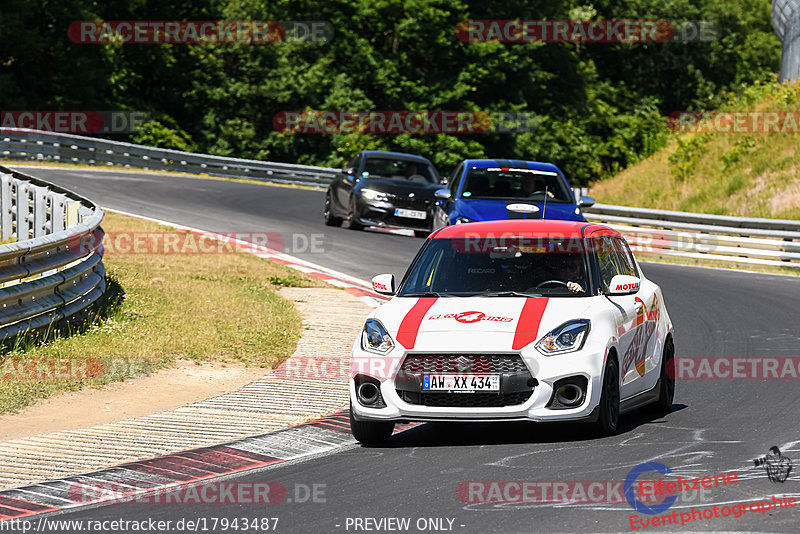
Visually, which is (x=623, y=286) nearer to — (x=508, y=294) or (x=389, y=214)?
(x=508, y=294)

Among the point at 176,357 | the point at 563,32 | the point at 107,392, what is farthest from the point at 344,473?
the point at 563,32

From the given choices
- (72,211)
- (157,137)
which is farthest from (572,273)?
(157,137)

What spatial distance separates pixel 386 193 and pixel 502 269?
15611 mm

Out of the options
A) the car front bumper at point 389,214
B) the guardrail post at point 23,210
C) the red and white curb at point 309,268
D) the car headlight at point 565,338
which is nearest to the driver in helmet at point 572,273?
the car headlight at point 565,338

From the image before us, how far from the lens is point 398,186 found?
2506 cm

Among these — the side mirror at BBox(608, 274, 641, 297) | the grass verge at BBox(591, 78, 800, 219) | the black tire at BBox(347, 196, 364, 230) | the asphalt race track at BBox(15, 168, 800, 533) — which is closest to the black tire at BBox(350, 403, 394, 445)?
the asphalt race track at BBox(15, 168, 800, 533)

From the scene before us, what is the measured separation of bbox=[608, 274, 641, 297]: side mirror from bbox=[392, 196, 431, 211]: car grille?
51.3 ft

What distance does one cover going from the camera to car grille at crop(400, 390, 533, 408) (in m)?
A: 8.53

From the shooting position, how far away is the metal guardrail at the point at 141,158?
1554 inches

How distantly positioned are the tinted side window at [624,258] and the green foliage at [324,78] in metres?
43.3

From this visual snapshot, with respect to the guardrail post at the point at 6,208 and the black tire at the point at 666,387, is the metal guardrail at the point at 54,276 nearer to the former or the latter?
the guardrail post at the point at 6,208

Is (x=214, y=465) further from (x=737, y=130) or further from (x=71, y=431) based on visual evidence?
(x=737, y=130)

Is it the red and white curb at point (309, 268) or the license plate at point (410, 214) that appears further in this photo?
the license plate at point (410, 214)

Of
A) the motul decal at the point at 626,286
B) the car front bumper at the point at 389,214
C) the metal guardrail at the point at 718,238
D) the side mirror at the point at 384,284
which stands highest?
the motul decal at the point at 626,286
